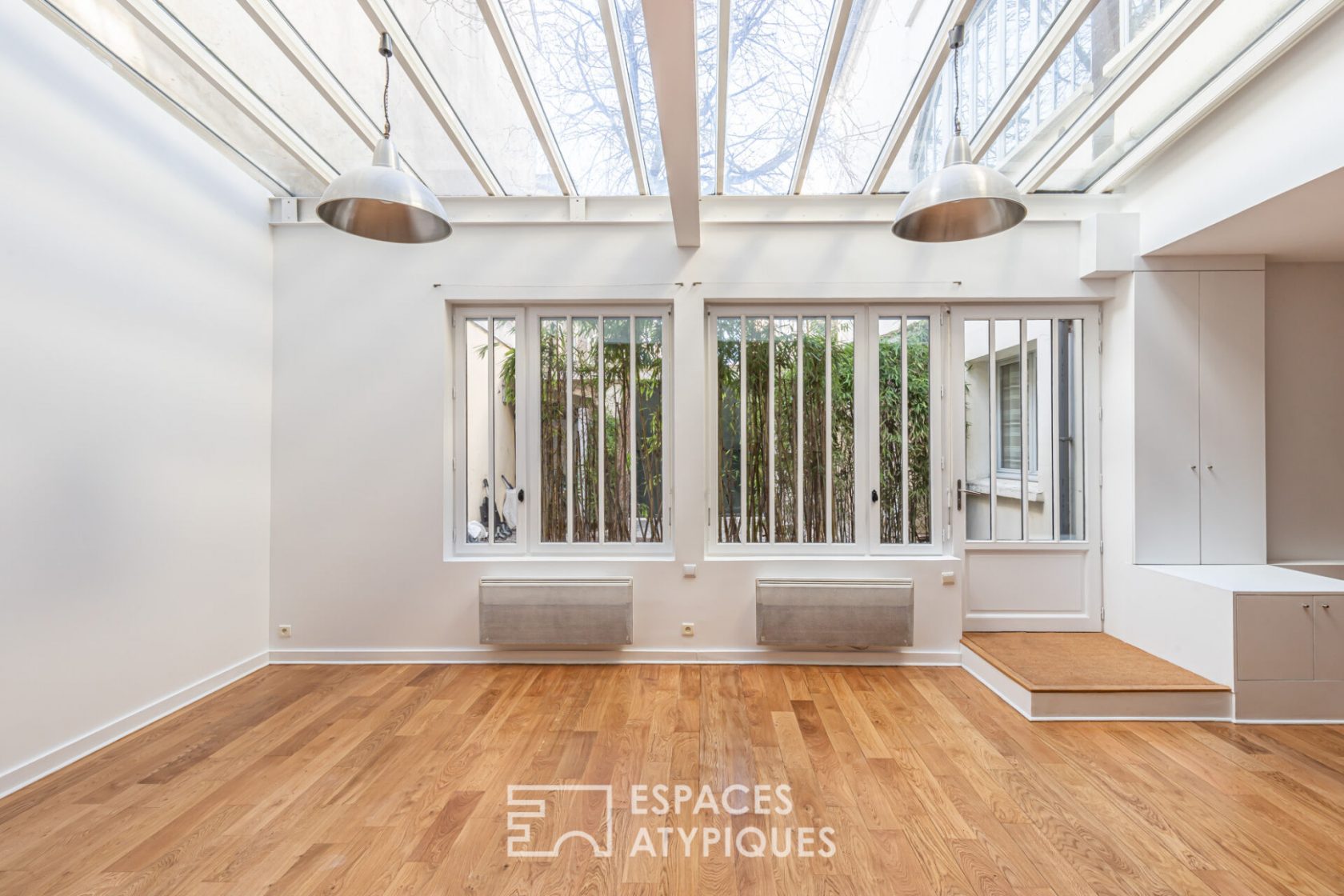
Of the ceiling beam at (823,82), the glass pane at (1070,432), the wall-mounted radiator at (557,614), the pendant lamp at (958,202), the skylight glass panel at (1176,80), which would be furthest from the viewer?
the glass pane at (1070,432)

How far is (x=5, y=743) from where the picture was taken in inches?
96.0

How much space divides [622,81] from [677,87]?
542 mm

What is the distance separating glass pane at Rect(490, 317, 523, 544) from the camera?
4223mm

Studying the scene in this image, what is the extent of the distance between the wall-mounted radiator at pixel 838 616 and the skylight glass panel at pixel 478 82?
3.08 metres

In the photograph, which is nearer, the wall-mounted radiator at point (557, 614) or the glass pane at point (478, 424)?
the wall-mounted radiator at point (557, 614)

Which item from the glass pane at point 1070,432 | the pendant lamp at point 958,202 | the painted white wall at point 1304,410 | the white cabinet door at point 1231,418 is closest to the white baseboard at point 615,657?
the glass pane at point 1070,432

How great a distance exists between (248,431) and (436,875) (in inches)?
121

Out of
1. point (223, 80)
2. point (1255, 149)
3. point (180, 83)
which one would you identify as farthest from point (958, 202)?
point (180, 83)

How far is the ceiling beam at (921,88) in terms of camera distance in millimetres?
2362

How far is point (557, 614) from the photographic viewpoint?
390cm

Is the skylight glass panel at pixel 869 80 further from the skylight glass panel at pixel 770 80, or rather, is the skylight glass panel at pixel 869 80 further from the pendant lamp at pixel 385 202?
the pendant lamp at pixel 385 202

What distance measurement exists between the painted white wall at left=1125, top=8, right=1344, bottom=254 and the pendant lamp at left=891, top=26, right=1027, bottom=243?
5.17 feet

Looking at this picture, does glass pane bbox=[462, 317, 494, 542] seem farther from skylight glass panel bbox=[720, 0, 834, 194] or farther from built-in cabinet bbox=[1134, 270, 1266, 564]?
built-in cabinet bbox=[1134, 270, 1266, 564]

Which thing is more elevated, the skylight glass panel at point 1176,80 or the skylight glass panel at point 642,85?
the skylight glass panel at point 1176,80
